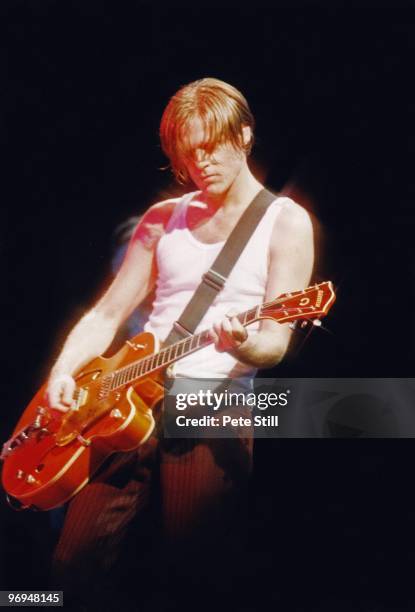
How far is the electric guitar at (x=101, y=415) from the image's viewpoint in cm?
163

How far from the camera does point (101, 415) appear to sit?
185cm

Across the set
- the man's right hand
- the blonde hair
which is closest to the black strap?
the blonde hair

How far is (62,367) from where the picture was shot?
204cm

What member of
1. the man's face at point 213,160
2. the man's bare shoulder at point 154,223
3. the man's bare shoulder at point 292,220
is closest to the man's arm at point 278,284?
the man's bare shoulder at point 292,220

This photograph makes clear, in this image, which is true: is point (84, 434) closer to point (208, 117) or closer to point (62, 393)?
point (62, 393)

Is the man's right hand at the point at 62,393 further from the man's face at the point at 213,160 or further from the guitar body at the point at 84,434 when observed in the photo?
the man's face at the point at 213,160

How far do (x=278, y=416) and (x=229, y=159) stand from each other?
0.88m

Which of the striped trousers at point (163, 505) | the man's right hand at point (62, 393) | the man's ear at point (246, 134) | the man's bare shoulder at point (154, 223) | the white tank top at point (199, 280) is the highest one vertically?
the man's ear at point (246, 134)

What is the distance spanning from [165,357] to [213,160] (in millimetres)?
661

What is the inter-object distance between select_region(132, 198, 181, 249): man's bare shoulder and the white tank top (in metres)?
0.07

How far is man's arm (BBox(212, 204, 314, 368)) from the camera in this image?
1581 millimetres

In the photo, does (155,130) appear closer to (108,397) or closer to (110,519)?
(108,397)

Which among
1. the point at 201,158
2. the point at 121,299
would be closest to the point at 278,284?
the point at 201,158

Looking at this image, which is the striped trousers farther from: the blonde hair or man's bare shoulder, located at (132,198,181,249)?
the blonde hair
